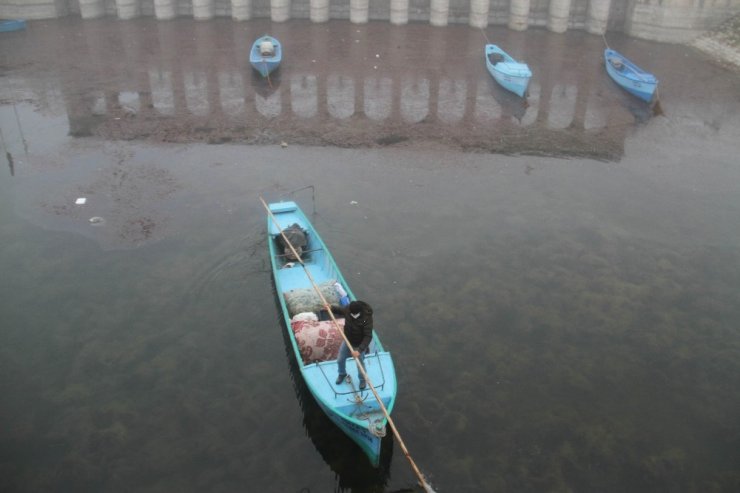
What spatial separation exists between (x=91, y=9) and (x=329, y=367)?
36160mm

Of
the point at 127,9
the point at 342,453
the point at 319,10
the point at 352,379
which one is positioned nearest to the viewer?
the point at 352,379

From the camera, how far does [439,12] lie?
3875 cm

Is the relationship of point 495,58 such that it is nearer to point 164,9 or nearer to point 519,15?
point 519,15

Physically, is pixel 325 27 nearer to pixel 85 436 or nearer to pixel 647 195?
pixel 647 195

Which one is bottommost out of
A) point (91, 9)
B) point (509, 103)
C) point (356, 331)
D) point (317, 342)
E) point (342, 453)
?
point (342, 453)

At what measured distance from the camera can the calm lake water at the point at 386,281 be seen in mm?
11109

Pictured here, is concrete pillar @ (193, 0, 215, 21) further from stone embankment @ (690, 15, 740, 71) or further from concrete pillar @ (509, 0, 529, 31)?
stone embankment @ (690, 15, 740, 71)

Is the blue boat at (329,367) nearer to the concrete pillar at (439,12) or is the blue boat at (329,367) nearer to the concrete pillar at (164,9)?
the concrete pillar at (439,12)

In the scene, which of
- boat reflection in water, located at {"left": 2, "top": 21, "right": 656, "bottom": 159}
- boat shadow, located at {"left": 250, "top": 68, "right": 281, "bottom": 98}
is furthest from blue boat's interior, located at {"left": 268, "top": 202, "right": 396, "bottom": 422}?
boat shadow, located at {"left": 250, "top": 68, "right": 281, "bottom": 98}

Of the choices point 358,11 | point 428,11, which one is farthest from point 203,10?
point 428,11

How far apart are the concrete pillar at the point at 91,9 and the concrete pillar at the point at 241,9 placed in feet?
27.2

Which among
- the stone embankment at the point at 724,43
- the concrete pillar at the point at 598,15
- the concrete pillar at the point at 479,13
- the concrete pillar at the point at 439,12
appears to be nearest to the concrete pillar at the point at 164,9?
the concrete pillar at the point at 439,12

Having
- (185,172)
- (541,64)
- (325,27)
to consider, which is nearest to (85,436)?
(185,172)

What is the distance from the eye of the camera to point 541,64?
107 feet
